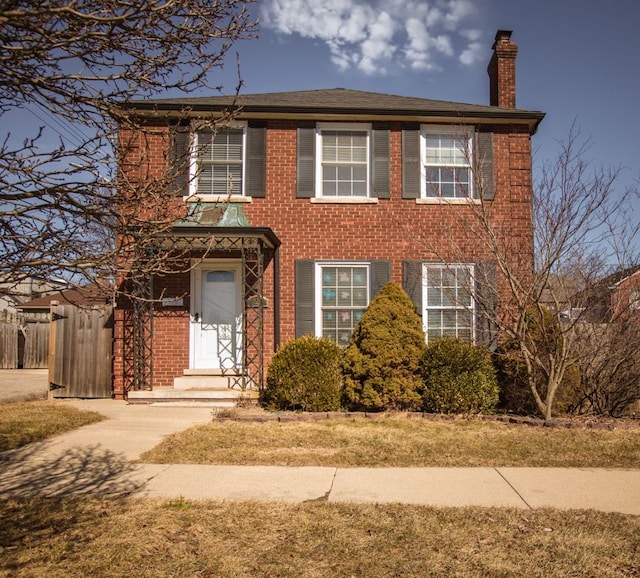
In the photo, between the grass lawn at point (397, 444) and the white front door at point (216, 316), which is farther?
the white front door at point (216, 316)

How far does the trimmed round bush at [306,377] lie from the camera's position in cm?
895

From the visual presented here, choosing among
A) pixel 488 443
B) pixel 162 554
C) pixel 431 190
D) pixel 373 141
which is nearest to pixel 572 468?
pixel 488 443

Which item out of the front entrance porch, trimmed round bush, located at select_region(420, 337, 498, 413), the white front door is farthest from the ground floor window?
trimmed round bush, located at select_region(420, 337, 498, 413)

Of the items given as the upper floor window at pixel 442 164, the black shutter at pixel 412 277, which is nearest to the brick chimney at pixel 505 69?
the upper floor window at pixel 442 164

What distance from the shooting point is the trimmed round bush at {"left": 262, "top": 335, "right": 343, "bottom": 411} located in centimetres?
895

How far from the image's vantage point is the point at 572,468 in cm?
599

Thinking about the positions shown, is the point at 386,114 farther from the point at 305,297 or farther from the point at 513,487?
the point at 513,487

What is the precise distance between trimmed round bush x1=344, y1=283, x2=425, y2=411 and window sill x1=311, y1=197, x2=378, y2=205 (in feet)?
9.13

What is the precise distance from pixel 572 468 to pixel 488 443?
3.97ft

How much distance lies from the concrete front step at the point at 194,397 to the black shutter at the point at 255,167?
3995 millimetres

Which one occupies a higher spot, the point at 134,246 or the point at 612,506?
the point at 134,246

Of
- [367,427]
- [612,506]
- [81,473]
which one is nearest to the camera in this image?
[612,506]

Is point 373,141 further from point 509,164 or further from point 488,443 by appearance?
point 488,443

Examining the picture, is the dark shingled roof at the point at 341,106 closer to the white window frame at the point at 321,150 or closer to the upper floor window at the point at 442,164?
the white window frame at the point at 321,150
